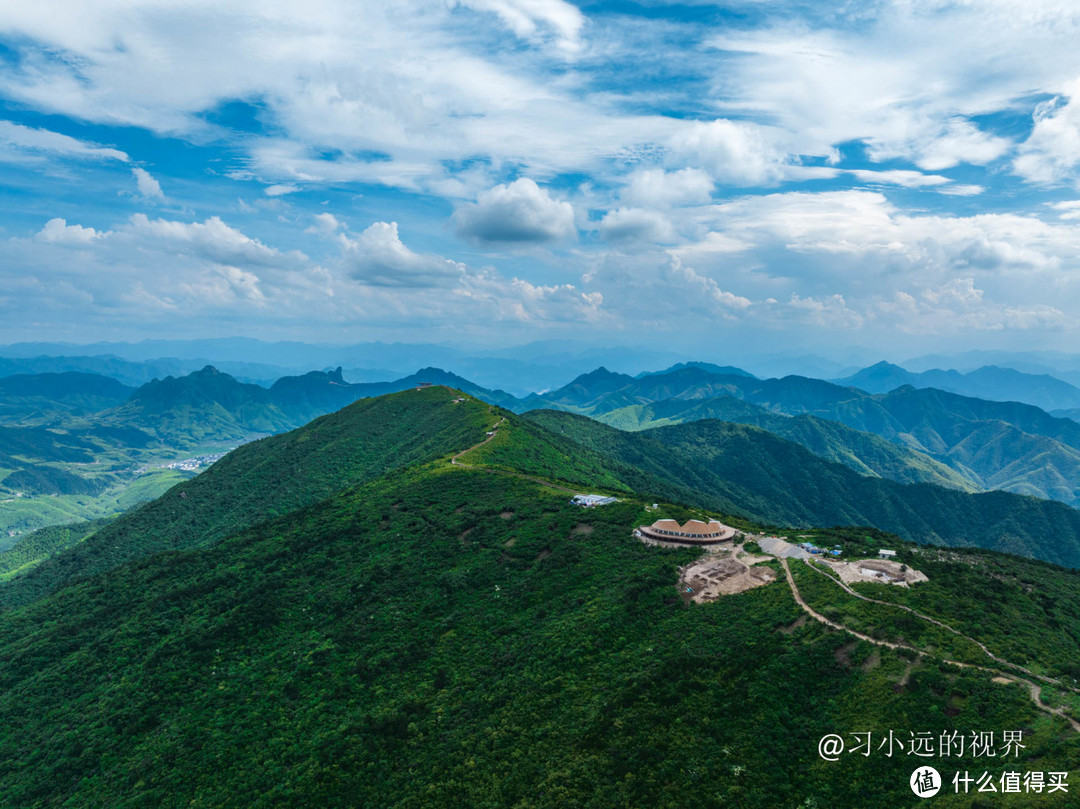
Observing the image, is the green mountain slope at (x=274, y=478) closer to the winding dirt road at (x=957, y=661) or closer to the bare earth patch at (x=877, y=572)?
the bare earth patch at (x=877, y=572)

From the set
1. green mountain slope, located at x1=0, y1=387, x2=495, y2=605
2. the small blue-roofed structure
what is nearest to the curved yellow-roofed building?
the small blue-roofed structure

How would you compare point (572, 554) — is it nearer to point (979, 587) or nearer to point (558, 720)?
point (558, 720)

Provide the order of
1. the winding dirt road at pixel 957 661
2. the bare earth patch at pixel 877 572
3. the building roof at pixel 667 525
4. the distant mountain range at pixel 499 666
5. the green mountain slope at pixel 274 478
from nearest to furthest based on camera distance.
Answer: the winding dirt road at pixel 957 661 → the distant mountain range at pixel 499 666 → the bare earth patch at pixel 877 572 → the building roof at pixel 667 525 → the green mountain slope at pixel 274 478

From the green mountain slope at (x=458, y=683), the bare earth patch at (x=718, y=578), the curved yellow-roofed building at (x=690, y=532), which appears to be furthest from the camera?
the curved yellow-roofed building at (x=690, y=532)

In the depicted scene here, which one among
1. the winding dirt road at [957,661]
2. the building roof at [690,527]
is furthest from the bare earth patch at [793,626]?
the building roof at [690,527]

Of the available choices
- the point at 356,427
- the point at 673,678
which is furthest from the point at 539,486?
the point at 356,427

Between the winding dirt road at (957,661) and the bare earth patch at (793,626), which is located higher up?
the winding dirt road at (957,661)

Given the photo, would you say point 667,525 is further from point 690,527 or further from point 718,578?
point 718,578

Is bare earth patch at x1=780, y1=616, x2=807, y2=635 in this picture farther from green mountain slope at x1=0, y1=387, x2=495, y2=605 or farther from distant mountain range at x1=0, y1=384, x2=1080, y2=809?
green mountain slope at x1=0, y1=387, x2=495, y2=605
